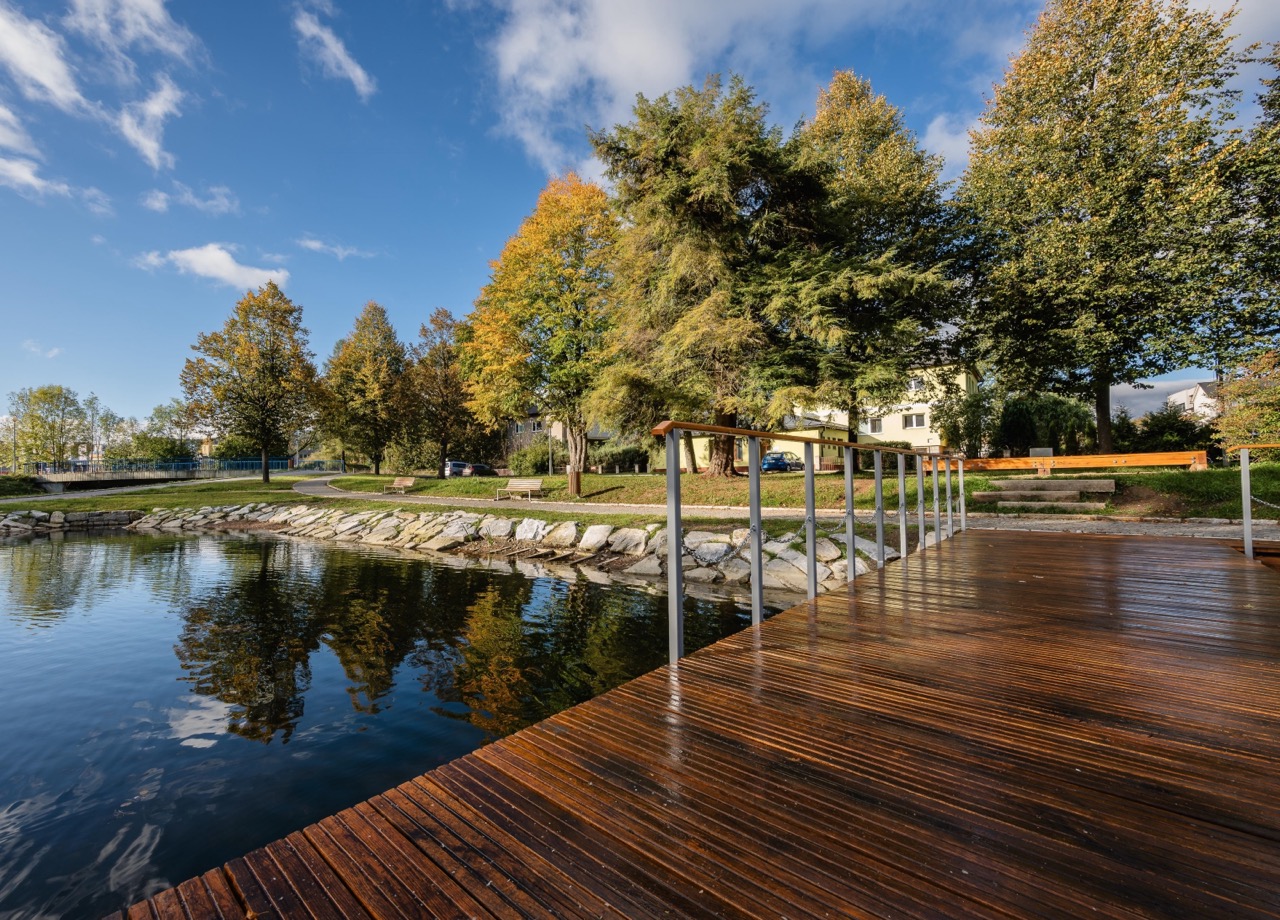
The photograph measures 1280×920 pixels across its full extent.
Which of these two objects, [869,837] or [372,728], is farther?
[372,728]

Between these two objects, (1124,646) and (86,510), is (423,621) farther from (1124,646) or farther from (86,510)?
(86,510)

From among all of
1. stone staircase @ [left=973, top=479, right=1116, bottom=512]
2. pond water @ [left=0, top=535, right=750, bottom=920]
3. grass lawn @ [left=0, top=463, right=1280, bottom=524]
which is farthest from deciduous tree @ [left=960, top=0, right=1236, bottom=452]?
pond water @ [left=0, top=535, right=750, bottom=920]

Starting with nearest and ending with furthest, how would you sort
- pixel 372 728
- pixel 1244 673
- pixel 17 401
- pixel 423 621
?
pixel 1244 673 → pixel 372 728 → pixel 423 621 → pixel 17 401

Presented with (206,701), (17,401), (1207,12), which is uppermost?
(1207,12)

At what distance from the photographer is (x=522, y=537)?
42.4 ft

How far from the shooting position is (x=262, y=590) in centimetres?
940

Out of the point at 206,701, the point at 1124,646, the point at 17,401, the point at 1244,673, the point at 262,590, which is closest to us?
the point at 1244,673

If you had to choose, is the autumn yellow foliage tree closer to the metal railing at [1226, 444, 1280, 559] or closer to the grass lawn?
the grass lawn

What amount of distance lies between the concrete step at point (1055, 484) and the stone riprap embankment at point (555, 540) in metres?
5.97

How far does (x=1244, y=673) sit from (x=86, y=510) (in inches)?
1192

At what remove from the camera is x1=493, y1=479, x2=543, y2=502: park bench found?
18250 millimetres

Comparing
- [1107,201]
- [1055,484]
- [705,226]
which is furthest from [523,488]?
[1107,201]

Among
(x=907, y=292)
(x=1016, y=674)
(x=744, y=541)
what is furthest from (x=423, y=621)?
(x=907, y=292)

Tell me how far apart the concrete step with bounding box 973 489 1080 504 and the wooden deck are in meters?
10.4
